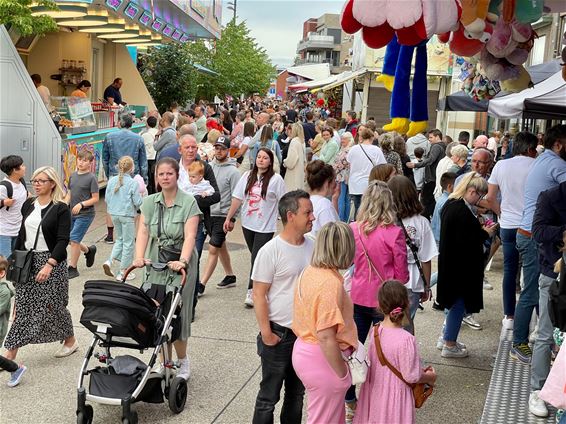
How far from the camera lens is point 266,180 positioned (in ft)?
25.6

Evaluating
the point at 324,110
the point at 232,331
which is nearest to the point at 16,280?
the point at 232,331

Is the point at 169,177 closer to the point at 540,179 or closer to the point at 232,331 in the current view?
the point at 232,331

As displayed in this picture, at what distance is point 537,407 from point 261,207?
3.55 m

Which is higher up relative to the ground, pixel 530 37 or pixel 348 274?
pixel 530 37

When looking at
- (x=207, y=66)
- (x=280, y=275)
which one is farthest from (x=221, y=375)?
(x=207, y=66)

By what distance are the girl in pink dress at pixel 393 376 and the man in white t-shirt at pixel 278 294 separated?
54 cm

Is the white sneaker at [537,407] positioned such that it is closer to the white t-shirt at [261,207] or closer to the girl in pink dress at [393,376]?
the girl in pink dress at [393,376]

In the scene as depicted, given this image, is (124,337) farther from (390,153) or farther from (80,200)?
(390,153)

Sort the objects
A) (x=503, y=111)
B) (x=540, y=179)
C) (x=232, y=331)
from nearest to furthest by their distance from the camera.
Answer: (x=540, y=179)
(x=232, y=331)
(x=503, y=111)

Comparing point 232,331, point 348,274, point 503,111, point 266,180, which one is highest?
point 503,111

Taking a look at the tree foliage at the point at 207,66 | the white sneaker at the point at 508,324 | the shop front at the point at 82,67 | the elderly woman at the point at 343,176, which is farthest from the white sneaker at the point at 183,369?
the tree foliage at the point at 207,66

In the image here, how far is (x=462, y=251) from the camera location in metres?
6.39

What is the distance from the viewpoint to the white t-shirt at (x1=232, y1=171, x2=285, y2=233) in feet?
25.4

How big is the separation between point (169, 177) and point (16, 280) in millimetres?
1654
